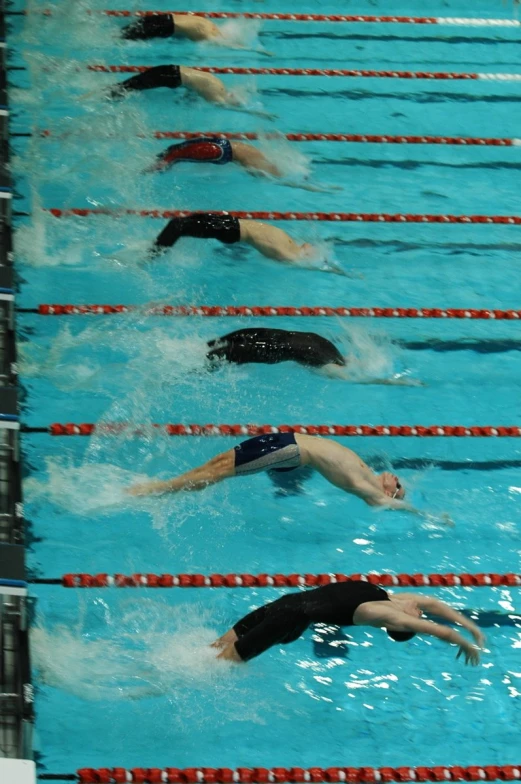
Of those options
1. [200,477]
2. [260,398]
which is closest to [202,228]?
[260,398]

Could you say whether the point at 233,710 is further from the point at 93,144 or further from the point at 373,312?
the point at 93,144

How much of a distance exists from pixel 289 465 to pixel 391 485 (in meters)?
0.35

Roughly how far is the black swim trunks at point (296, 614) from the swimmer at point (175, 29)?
4079mm

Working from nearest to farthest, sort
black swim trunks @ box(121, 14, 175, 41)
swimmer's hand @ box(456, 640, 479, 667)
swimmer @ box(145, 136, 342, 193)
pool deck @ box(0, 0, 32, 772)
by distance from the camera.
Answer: pool deck @ box(0, 0, 32, 772) < swimmer's hand @ box(456, 640, 479, 667) < swimmer @ box(145, 136, 342, 193) < black swim trunks @ box(121, 14, 175, 41)

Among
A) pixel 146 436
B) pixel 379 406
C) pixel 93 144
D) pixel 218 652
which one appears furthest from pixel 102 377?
pixel 93 144

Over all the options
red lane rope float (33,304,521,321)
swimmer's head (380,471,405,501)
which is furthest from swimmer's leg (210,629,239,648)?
red lane rope float (33,304,521,321)

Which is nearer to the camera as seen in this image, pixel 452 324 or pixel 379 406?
pixel 379 406

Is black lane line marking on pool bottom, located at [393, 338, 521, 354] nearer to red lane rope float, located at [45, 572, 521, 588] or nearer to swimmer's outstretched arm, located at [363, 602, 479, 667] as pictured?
red lane rope float, located at [45, 572, 521, 588]

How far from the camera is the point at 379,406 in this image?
4609 mm

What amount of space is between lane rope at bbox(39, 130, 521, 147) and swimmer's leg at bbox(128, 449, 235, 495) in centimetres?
245

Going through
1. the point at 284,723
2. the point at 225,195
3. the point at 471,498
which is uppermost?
the point at 225,195

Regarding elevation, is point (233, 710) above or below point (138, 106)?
below

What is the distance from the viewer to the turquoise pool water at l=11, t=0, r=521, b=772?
3.55 meters

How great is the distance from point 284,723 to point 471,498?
3.91 ft
